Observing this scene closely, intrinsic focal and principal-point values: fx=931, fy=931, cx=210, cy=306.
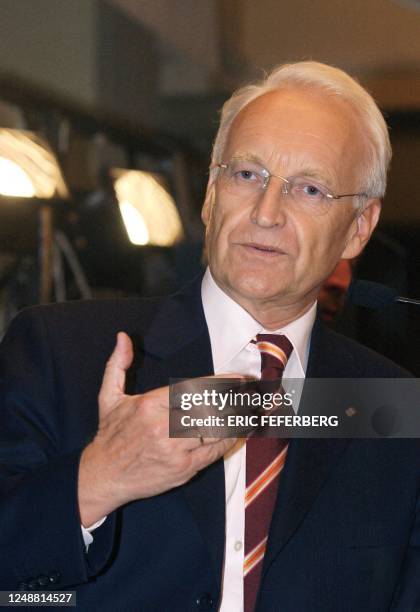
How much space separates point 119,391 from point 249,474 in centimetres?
30

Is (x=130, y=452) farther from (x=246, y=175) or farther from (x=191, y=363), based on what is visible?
(x=246, y=175)

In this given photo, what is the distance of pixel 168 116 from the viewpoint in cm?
411

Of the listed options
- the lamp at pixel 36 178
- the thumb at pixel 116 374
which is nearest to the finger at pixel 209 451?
the thumb at pixel 116 374

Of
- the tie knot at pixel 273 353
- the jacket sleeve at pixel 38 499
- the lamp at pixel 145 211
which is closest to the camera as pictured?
the jacket sleeve at pixel 38 499

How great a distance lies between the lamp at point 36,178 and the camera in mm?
3107

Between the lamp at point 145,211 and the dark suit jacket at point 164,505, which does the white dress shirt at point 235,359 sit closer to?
the dark suit jacket at point 164,505

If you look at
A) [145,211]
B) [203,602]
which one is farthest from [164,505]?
[145,211]

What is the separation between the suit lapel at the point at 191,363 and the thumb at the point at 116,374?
0.22 metres

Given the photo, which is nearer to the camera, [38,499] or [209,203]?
[38,499]

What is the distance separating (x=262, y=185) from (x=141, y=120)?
2.67m

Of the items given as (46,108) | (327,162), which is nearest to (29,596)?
(327,162)

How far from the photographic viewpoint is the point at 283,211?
1508 mm

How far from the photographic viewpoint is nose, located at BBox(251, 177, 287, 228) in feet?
4.82

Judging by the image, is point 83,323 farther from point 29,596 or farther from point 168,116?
point 168,116
